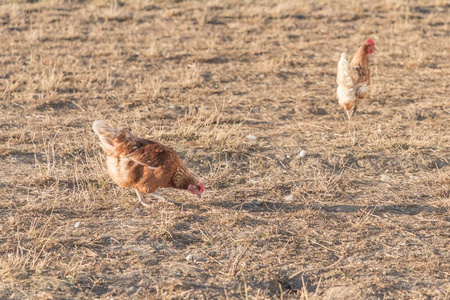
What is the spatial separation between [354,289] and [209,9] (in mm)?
11617

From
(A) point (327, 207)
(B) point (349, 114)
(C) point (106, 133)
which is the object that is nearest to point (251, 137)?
(B) point (349, 114)

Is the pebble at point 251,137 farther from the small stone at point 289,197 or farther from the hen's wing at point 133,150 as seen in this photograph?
the hen's wing at point 133,150

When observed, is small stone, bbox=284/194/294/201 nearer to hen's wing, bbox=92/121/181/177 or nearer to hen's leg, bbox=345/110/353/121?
hen's wing, bbox=92/121/181/177

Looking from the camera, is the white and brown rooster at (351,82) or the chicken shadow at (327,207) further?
the white and brown rooster at (351,82)

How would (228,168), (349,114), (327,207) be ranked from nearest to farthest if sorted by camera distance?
(327,207), (228,168), (349,114)

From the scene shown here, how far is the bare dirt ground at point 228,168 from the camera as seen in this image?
3.97 m

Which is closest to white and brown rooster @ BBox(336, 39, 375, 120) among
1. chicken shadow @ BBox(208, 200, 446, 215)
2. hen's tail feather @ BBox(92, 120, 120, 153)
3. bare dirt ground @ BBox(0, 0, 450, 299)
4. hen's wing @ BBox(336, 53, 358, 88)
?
hen's wing @ BBox(336, 53, 358, 88)

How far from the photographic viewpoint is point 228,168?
5863 mm

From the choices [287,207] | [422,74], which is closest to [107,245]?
[287,207]

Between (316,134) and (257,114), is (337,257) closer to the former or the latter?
(316,134)

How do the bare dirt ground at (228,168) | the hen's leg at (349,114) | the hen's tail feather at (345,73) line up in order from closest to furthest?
the bare dirt ground at (228,168), the hen's tail feather at (345,73), the hen's leg at (349,114)

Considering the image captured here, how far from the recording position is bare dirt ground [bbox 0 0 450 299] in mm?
3973

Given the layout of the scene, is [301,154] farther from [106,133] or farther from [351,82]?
[106,133]

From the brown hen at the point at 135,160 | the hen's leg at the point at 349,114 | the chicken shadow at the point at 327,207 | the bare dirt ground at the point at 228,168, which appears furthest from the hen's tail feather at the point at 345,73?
the brown hen at the point at 135,160
